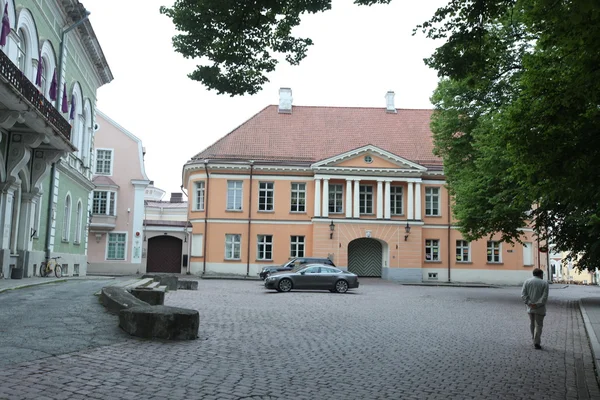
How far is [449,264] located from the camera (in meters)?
45.5

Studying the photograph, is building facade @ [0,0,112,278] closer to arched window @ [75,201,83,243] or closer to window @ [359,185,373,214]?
arched window @ [75,201,83,243]

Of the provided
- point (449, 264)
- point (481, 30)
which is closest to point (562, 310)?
point (481, 30)

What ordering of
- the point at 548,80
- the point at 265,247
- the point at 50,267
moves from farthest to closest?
1. the point at 265,247
2. the point at 50,267
3. the point at 548,80

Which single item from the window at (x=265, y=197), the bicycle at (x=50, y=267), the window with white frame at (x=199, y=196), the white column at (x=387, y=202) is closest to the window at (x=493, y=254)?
the white column at (x=387, y=202)

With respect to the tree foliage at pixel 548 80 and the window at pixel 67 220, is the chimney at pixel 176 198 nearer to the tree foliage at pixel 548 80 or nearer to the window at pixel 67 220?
the window at pixel 67 220

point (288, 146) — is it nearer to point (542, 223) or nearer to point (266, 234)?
point (266, 234)

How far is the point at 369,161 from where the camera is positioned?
145ft

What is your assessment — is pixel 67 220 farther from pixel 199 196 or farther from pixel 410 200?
pixel 410 200

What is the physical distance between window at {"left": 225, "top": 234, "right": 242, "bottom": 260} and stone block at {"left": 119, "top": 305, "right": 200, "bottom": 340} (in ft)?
112

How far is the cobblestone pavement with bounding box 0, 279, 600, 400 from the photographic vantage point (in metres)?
6.87

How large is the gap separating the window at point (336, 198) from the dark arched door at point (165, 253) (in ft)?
38.9

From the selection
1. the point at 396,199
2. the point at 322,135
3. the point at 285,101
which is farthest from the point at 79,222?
the point at 285,101

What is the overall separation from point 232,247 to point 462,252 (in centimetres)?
1706

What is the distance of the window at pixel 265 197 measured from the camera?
4506 centimetres
